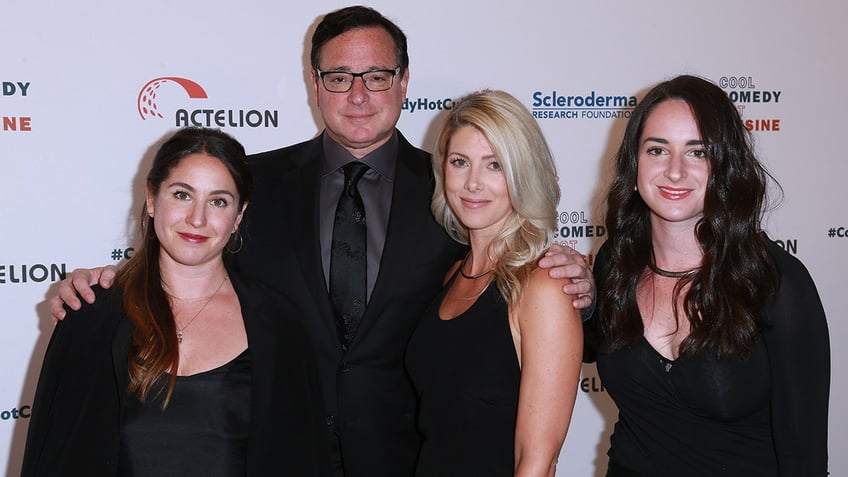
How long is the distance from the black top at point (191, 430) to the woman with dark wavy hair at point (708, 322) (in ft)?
3.36

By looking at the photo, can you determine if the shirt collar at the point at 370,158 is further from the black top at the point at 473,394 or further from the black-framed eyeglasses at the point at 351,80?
the black top at the point at 473,394

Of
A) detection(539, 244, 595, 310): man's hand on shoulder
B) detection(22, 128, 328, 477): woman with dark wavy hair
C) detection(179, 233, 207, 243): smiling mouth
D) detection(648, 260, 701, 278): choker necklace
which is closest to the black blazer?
detection(22, 128, 328, 477): woman with dark wavy hair

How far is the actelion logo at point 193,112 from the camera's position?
344 centimetres

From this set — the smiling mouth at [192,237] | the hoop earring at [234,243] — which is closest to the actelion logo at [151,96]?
the hoop earring at [234,243]

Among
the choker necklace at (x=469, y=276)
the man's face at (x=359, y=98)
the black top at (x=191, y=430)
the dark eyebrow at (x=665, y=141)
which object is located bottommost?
the black top at (x=191, y=430)

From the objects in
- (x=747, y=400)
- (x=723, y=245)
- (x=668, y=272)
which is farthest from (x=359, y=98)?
(x=747, y=400)

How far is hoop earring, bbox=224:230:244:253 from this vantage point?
102 inches

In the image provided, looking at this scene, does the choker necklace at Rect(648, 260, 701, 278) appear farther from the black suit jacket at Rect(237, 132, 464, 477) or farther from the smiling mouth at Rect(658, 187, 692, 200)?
the black suit jacket at Rect(237, 132, 464, 477)

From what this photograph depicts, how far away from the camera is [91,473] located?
6.65 feet

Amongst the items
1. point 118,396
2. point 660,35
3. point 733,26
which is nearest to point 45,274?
point 118,396

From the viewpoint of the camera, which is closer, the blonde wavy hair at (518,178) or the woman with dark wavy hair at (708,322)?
the woman with dark wavy hair at (708,322)

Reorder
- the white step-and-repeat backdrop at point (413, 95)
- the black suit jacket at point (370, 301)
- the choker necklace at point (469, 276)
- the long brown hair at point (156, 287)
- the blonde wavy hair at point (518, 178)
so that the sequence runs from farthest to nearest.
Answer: the white step-and-repeat backdrop at point (413, 95), the black suit jacket at point (370, 301), the choker necklace at point (469, 276), the blonde wavy hair at point (518, 178), the long brown hair at point (156, 287)

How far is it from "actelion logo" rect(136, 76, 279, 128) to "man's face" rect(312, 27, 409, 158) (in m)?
0.84

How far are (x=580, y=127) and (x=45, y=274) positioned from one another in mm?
2529
